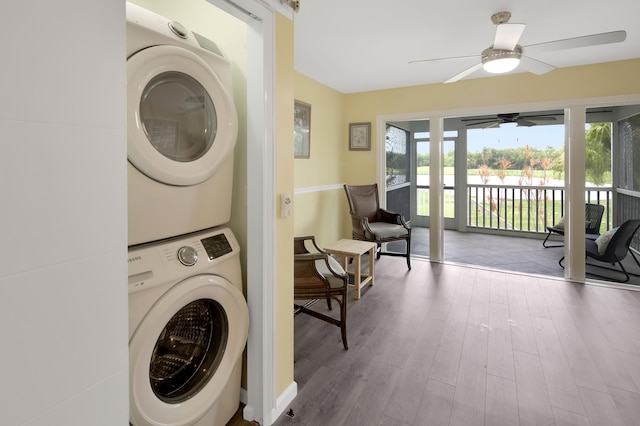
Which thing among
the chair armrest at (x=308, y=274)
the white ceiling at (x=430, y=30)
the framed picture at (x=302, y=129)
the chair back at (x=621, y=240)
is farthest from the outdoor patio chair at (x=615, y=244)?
the framed picture at (x=302, y=129)

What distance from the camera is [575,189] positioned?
12.5 feet

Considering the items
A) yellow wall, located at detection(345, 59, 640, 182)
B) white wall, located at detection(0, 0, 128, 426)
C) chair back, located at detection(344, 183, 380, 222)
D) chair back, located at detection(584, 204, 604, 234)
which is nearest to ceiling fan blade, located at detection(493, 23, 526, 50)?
yellow wall, located at detection(345, 59, 640, 182)

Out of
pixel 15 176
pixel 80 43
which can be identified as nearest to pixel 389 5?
pixel 80 43

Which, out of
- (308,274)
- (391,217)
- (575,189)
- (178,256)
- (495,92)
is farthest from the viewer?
(391,217)

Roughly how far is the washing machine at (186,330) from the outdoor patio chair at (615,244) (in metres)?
3.94

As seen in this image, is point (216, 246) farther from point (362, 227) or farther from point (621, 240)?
point (621, 240)

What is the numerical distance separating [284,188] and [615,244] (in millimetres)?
3772

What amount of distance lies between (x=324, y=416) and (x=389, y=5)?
8.53ft

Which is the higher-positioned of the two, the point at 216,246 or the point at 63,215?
the point at 63,215

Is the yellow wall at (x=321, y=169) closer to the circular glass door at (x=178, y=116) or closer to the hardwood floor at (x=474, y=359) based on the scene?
the hardwood floor at (x=474, y=359)

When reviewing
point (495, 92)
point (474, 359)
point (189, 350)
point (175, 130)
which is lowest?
point (474, 359)

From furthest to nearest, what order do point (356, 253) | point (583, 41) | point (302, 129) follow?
point (302, 129)
point (356, 253)
point (583, 41)

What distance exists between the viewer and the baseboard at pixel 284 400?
67.7 inches

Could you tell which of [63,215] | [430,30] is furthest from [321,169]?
[63,215]
